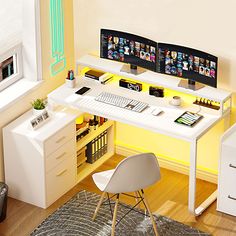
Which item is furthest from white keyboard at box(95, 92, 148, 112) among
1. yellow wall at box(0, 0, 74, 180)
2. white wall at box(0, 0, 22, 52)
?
white wall at box(0, 0, 22, 52)

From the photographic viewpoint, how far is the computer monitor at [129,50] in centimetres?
601

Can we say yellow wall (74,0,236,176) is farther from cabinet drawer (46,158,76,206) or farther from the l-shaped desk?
cabinet drawer (46,158,76,206)

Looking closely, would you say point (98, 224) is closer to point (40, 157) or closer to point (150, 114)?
point (40, 157)

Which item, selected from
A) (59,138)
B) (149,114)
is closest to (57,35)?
(59,138)

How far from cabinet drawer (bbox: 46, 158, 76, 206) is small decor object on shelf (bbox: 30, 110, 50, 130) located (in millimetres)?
375

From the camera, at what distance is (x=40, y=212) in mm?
5863

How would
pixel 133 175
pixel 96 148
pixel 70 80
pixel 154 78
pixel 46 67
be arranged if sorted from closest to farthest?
pixel 133 175 < pixel 154 78 < pixel 70 80 < pixel 46 67 < pixel 96 148

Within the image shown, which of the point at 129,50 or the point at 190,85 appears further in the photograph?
the point at 129,50

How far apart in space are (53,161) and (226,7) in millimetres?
1810

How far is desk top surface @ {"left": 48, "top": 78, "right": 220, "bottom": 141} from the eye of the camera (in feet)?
18.4

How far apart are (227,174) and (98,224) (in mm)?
1060

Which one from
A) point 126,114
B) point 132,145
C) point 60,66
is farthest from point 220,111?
point 60,66

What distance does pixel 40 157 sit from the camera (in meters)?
5.72

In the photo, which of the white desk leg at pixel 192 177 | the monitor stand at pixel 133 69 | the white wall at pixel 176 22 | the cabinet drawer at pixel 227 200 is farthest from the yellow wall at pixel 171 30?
the white desk leg at pixel 192 177
